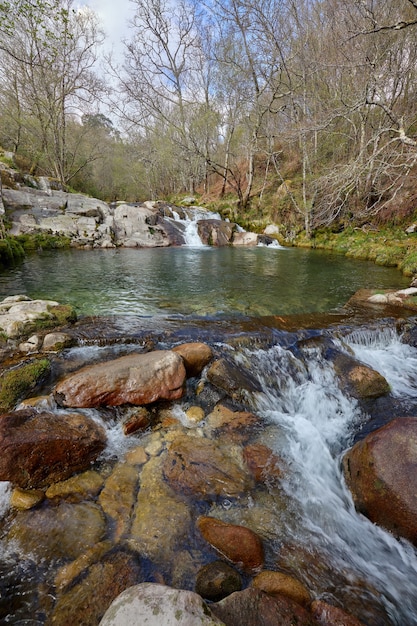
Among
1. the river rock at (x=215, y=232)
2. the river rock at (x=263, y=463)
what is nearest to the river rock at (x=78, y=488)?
the river rock at (x=263, y=463)

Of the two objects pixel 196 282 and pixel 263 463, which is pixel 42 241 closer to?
pixel 196 282

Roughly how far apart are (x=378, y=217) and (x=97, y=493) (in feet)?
48.5

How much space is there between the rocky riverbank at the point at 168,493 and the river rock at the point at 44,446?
0.04 ft

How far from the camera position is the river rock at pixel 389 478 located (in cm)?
208

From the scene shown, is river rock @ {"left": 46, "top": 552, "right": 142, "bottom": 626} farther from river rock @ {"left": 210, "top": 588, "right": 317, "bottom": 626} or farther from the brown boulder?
river rock @ {"left": 210, "top": 588, "right": 317, "bottom": 626}

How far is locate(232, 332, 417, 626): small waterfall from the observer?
1.86 metres

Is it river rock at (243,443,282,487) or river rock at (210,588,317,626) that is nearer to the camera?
river rock at (210,588,317,626)

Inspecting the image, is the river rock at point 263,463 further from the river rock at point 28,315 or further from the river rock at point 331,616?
the river rock at point 28,315

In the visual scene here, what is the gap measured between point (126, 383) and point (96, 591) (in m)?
1.78

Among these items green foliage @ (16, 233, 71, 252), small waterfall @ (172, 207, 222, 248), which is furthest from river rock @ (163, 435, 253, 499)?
small waterfall @ (172, 207, 222, 248)

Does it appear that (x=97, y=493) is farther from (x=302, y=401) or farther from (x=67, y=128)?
(x=67, y=128)

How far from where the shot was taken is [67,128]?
22094 millimetres

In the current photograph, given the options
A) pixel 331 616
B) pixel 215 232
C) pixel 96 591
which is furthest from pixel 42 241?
pixel 331 616

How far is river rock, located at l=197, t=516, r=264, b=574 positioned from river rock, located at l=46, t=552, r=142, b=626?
520mm
